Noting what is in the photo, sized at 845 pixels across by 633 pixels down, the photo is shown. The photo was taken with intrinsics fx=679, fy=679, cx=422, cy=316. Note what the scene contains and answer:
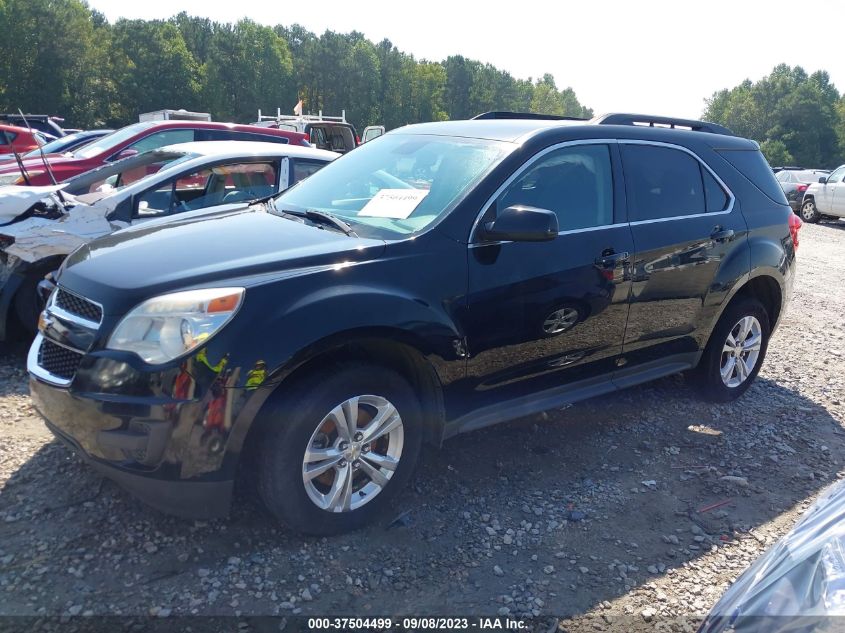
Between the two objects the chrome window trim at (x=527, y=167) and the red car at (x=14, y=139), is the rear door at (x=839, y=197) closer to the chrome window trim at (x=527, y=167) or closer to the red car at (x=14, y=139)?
the chrome window trim at (x=527, y=167)

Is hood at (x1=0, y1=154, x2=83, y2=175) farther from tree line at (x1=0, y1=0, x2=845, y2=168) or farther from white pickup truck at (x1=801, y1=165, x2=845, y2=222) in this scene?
tree line at (x1=0, y1=0, x2=845, y2=168)

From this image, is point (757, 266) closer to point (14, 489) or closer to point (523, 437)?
point (523, 437)

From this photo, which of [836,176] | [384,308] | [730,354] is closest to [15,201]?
[384,308]

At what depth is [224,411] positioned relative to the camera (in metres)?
2.62

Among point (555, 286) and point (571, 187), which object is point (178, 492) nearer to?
point (555, 286)

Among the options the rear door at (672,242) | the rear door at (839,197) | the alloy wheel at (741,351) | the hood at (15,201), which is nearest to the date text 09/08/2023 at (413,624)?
the rear door at (672,242)

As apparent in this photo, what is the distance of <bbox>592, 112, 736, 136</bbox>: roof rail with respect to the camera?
165 inches

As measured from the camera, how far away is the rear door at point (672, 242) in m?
4.01

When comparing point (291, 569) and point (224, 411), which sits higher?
point (224, 411)

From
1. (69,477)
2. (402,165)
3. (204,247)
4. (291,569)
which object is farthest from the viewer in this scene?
(402,165)

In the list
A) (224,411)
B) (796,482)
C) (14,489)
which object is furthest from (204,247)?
(796,482)

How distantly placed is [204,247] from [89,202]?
3016 mm

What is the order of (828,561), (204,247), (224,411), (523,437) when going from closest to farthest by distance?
(828,561) < (224,411) < (204,247) < (523,437)

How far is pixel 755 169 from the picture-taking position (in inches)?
191
